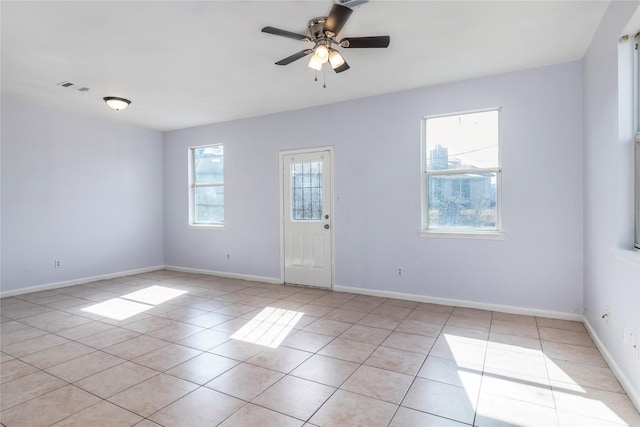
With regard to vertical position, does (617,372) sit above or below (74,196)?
below

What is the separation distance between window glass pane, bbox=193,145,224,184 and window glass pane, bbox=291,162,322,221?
1.58 meters

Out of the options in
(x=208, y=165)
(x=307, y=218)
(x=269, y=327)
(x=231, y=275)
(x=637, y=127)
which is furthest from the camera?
(x=208, y=165)

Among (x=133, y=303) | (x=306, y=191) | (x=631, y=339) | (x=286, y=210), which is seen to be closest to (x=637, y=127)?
(x=631, y=339)

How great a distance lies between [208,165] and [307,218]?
7.69 ft

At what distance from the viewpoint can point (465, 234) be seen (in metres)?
4.09

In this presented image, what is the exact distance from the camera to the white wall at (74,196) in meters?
4.81

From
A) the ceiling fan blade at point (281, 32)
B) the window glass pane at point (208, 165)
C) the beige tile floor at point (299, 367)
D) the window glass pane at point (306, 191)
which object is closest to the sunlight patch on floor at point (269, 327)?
the beige tile floor at point (299, 367)

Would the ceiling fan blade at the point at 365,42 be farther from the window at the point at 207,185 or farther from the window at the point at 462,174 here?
the window at the point at 207,185

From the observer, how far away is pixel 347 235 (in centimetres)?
489

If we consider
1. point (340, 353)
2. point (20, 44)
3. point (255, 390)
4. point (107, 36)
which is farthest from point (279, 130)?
point (255, 390)

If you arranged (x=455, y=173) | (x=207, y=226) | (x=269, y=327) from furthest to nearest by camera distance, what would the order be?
(x=207, y=226)
(x=455, y=173)
(x=269, y=327)

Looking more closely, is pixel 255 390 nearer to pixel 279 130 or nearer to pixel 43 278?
pixel 279 130

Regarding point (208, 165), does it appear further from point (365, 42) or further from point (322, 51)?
point (365, 42)

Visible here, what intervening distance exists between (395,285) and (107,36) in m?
4.04
